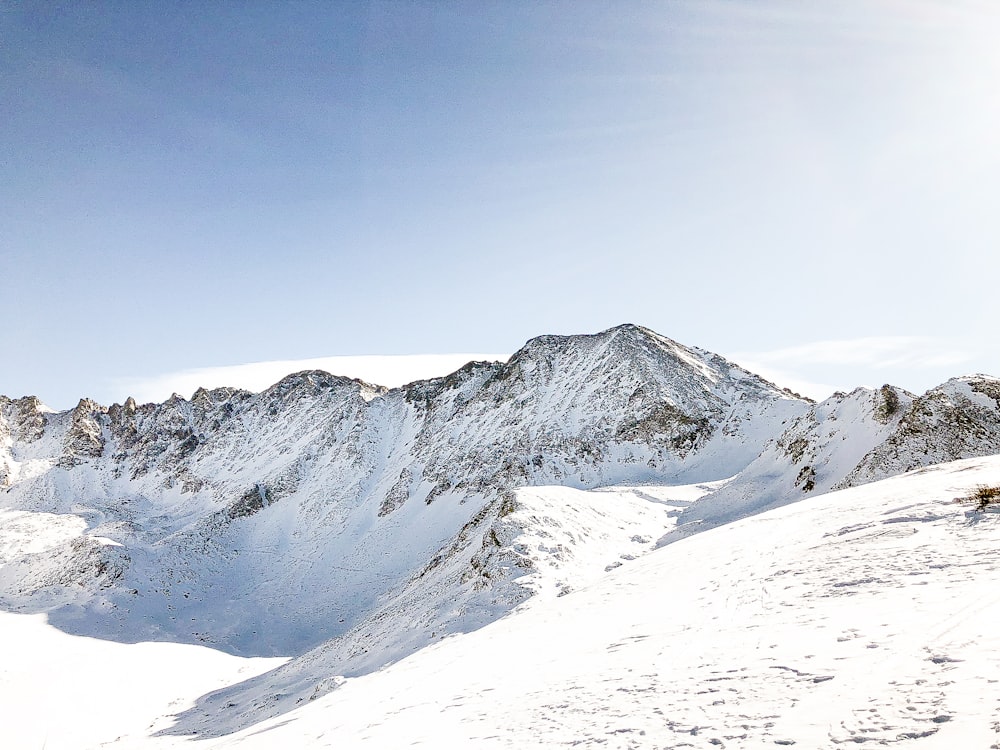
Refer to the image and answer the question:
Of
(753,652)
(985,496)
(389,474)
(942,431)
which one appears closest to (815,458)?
(942,431)

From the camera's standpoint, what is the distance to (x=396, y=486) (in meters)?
71.9

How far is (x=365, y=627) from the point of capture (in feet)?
98.0

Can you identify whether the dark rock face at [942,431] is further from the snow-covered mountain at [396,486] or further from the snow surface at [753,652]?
the snow surface at [753,652]

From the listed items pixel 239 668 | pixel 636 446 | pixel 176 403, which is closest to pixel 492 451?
pixel 636 446

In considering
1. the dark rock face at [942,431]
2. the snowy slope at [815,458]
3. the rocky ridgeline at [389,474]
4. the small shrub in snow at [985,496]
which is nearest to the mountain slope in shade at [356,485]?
the rocky ridgeline at [389,474]

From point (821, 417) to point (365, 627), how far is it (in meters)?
35.6

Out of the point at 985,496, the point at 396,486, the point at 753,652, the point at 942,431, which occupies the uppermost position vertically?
the point at 942,431

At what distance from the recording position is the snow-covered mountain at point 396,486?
26922 millimetres

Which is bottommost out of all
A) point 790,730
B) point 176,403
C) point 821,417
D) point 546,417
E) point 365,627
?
point 365,627

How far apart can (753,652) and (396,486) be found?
67.5 m

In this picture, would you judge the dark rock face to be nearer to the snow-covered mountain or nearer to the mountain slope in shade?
the snow-covered mountain

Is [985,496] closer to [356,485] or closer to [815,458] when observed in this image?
[815,458]

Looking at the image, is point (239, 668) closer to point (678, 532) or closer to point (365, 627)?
point (365, 627)

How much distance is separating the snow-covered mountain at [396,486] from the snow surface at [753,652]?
6.47 metres
